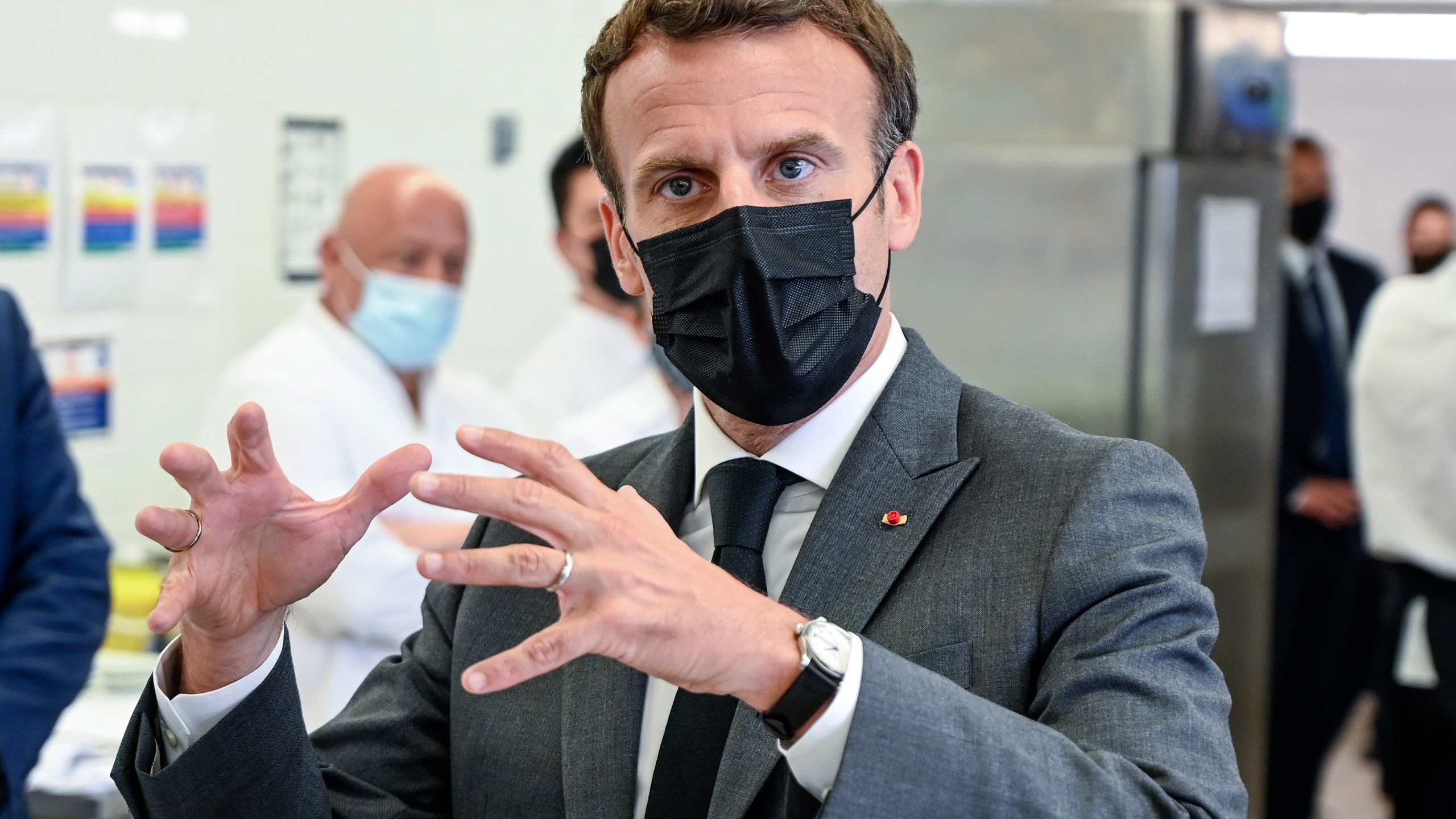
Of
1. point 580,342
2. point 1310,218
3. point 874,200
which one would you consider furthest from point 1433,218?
point 874,200

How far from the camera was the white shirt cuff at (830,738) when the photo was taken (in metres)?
0.99

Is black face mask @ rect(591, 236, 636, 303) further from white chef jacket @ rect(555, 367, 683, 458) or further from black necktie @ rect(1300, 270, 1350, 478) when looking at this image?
black necktie @ rect(1300, 270, 1350, 478)

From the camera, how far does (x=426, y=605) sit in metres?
1.48

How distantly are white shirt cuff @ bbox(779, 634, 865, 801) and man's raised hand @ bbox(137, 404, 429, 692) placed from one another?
0.36 metres

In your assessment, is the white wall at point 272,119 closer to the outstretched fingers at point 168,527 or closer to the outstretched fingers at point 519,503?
the outstretched fingers at point 168,527

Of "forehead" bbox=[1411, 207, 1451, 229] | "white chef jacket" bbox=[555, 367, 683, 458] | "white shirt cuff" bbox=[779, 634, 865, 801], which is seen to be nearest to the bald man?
"white chef jacket" bbox=[555, 367, 683, 458]

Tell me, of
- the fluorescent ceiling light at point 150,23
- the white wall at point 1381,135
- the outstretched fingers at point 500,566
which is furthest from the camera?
the white wall at point 1381,135

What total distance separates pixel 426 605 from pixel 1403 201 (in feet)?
24.2

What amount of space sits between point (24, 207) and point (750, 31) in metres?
2.18

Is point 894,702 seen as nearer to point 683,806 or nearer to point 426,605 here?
point 683,806

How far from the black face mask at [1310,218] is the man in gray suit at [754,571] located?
12.4ft

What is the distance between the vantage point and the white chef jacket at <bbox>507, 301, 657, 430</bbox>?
3.83 metres

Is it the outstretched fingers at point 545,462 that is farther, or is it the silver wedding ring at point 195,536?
the silver wedding ring at point 195,536

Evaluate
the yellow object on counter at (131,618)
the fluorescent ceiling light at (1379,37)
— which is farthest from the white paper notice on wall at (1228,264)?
the fluorescent ceiling light at (1379,37)
